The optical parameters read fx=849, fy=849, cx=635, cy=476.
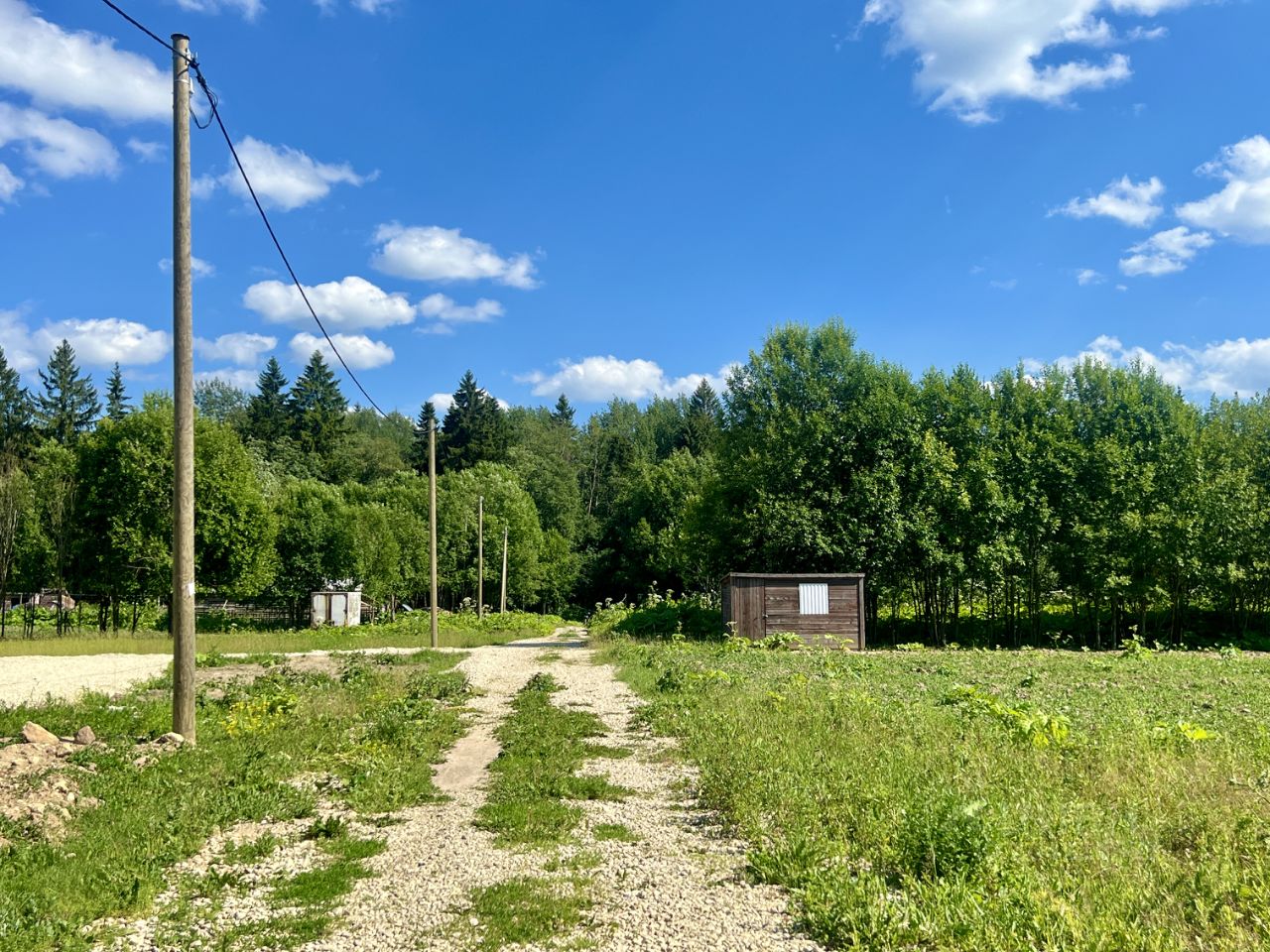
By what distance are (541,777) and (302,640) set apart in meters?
25.5

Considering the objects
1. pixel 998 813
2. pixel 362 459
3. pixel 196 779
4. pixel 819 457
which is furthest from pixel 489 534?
pixel 998 813

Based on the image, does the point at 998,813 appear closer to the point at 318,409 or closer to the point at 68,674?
the point at 68,674

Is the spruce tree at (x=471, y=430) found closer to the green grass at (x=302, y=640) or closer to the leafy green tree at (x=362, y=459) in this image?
the leafy green tree at (x=362, y=459)

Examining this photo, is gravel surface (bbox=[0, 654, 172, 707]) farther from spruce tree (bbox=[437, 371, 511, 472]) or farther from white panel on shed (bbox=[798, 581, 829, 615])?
spruce tree (bbox=[437, 371, 511, 472])

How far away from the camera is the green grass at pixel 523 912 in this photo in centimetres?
488

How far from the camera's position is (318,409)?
253 feet

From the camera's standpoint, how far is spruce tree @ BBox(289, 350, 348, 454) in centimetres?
7612

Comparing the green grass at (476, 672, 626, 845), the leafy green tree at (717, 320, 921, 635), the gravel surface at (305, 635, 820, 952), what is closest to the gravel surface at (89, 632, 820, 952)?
the gravel surface at (305, 635, 820, 952)

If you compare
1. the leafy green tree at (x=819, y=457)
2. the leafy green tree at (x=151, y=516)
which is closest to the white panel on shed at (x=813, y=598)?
the leafy green tree at (x=819, y=457)

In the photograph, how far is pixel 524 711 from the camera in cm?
1411

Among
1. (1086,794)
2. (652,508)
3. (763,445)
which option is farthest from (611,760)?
(652,508)

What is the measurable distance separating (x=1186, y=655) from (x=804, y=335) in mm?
18977

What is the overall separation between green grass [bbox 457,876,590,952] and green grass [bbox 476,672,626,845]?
112 cm

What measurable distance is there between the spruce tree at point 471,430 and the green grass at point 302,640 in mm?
33069
